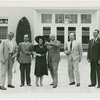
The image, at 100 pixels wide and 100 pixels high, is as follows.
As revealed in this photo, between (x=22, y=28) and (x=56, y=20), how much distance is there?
2394mm

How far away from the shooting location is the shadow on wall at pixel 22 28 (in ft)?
66.5

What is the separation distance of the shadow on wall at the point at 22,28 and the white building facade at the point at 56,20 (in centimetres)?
38

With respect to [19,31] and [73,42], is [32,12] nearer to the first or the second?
[19,31]

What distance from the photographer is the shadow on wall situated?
20266mm

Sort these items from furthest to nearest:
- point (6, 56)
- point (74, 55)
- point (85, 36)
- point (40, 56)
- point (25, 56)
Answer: point (85, 36)
point (74, 55)
point (40, 56)
point (25, 56)
point (6, 56)

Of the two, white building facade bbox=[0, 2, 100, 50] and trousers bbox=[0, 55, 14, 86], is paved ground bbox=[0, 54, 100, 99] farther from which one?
white building facade bbox=[0, 2, 100, 50]

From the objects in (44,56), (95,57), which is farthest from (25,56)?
(95,57)

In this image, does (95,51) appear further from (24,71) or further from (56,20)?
(56,20)

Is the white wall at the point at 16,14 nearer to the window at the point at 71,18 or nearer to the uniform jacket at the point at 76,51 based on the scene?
the window at the point at 71,18

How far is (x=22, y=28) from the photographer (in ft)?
67.0

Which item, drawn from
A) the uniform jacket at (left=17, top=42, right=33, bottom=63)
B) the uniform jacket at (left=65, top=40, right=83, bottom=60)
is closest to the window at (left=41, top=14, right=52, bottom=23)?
the uniform jacket at (left=65, top=40, right=83, bottom=60)

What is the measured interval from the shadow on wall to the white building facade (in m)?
0.38
